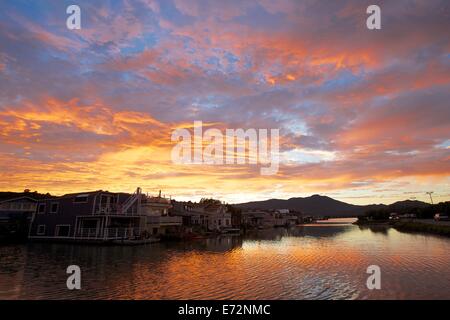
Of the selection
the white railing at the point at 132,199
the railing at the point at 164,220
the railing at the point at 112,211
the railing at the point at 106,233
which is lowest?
the railing at the point at 106,233

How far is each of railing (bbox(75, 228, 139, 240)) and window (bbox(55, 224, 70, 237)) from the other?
2726 millimetres

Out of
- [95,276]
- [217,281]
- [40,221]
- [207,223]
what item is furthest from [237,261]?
[207,223]

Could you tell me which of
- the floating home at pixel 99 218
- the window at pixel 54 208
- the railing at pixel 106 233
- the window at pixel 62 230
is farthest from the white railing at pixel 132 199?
the window at pixel 54 208

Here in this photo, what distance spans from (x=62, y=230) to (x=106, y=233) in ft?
32.8

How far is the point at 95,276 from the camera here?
2333cm

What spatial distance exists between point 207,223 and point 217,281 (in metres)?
56.1

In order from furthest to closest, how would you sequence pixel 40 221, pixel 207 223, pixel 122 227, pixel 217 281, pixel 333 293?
pixel 207 223 < pixel 40 221 < pixel 122 227 < pixel 217 281 < pixel 333 293

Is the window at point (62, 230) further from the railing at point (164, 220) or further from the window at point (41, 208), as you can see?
the railing at point (164, 220)

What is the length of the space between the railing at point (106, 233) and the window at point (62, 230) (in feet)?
8.94

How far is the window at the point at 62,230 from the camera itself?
49.0m

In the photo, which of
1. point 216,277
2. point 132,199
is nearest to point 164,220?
point 132,199

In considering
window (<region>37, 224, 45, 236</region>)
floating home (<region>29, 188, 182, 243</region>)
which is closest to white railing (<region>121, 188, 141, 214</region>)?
floating home (<region>29, 188, 182, 243</region>)

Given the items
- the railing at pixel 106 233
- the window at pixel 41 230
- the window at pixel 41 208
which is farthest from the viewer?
the window at pixel 41 208
